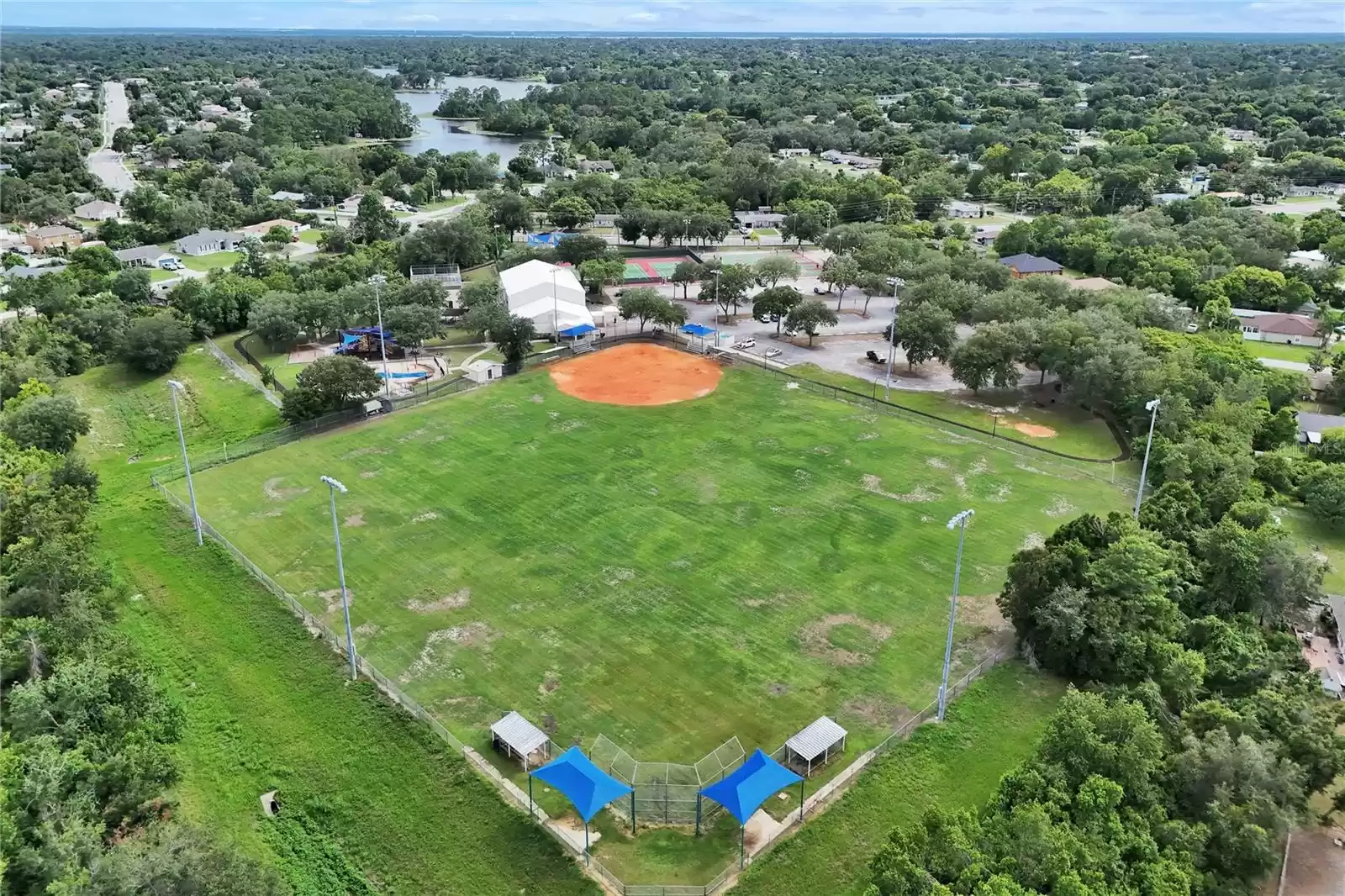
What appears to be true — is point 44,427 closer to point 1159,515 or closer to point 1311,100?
point 1159,515

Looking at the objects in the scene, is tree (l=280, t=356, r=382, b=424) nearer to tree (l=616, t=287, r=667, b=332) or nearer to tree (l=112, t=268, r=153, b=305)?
tree (l=616, t=287, r=667, b=332)

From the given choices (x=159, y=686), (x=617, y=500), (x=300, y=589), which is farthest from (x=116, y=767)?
(x=617, y=500)

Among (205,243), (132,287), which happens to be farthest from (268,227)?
(132,287)

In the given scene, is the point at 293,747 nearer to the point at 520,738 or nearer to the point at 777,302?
the point at 520,738

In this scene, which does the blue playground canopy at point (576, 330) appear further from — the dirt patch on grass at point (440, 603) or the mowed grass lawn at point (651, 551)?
the dirt patch on grass at point (440, 603)

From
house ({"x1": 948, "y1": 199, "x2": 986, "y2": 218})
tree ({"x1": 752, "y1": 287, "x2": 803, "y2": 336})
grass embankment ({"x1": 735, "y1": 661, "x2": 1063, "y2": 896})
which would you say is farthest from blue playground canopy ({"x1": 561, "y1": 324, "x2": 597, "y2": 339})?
house ({"x1": 948, "y1": 199, "x2": 986, "y2": 218})

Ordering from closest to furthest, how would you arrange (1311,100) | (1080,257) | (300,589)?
(300,589), (1080,257), (1311,100)

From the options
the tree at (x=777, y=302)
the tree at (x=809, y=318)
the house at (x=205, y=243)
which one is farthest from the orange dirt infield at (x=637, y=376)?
the house at (x=205, y=243)
